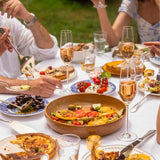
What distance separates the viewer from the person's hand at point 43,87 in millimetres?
1774

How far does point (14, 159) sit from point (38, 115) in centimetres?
49

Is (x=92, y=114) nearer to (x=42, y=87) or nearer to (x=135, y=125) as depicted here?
(x=135, y=125)

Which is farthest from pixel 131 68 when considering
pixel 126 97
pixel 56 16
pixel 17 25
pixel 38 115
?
pixel 56 16

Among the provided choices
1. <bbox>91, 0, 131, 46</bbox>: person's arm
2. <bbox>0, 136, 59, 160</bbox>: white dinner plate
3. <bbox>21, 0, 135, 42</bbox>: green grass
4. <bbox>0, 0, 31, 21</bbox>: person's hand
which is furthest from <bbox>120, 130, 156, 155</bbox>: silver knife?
<bbox>21, 0, 135, 42</bbox>: green grass

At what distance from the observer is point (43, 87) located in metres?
1.78

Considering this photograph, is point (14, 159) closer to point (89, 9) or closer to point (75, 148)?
point (75, 148)

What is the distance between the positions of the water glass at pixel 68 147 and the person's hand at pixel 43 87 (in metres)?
0.78

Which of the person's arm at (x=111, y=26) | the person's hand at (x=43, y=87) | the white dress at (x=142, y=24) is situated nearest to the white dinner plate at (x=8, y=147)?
the person's hand at (x=43, y=87)

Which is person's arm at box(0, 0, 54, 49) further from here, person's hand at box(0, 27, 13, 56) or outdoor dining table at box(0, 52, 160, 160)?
outdoor dining table at box(0, 52, 160, 160)

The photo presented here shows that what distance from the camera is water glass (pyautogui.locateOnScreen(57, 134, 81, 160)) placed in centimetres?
97

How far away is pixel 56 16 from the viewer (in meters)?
7.34

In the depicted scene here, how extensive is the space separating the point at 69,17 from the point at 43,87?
5802 millimetres

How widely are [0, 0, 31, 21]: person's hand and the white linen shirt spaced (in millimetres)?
203

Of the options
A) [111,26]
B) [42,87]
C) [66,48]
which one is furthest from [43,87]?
[111,26]
